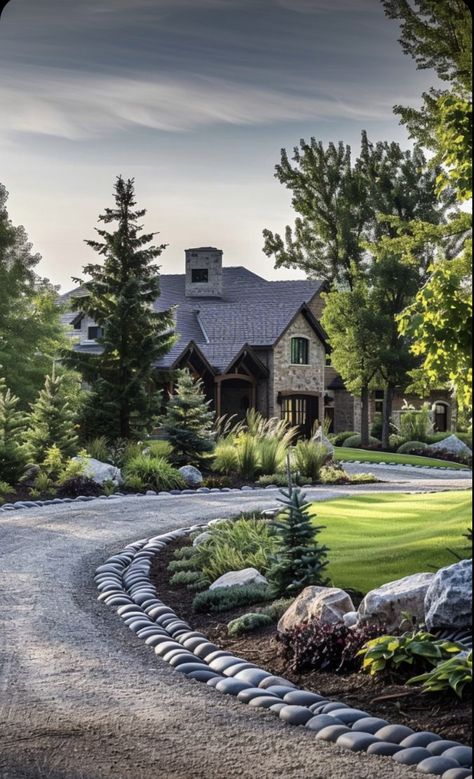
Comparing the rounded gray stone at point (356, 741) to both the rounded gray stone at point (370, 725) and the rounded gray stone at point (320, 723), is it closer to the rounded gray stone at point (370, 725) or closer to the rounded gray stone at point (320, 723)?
the rounded gray stone at point (370, 725)

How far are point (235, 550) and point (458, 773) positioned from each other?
18.3ft

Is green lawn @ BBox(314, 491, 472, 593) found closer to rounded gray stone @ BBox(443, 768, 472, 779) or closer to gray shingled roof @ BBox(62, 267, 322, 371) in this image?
rounded gray stone @ BBox(443, 768, 472, 779)

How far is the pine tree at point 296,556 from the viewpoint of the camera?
7.95 m

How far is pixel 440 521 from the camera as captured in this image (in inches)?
400

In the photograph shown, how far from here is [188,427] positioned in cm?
2039

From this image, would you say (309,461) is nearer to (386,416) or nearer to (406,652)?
(386,416)

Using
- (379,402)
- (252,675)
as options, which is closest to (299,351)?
(379,402)

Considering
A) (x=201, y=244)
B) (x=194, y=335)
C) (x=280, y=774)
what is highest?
(x=201, y=244)

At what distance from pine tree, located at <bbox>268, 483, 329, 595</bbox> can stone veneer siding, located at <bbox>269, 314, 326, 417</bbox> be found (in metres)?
25.1

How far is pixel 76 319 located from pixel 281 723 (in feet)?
100

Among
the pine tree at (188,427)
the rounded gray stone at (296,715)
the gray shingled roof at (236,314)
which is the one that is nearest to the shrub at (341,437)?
the gray shingled roof at (236,314)

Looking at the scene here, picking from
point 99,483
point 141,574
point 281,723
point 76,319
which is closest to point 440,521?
point 141,574

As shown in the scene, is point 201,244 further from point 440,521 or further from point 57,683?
point 57,683

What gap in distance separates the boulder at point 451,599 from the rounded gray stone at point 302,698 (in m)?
0.90
